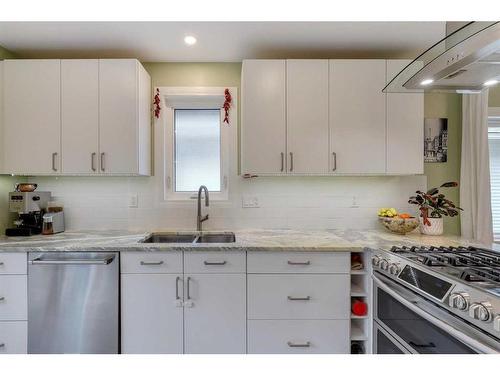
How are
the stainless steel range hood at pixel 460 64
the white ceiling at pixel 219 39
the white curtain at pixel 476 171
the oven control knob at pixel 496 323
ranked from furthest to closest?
the white curtain at pixel 476 171, the white ceiling at pixel 219 39, the stainless steel range hood at pixel 460 64, the oven control knob at pixel 496 323

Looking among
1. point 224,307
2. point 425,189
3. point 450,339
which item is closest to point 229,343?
point 224,307

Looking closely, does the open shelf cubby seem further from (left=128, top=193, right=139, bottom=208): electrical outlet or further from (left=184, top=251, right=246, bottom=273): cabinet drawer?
(left=128, top=193, right=139, bottom=208): electrical outlet

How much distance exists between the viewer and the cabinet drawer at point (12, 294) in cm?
177

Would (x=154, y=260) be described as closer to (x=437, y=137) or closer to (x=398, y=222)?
(x=398, y=222)

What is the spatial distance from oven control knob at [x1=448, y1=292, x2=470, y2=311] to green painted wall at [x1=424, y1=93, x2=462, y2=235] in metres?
1.64

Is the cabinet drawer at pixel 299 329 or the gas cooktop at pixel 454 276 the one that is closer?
the gas cooktop at pixel 454 276

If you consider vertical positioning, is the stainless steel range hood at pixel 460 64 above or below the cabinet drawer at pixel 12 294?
above

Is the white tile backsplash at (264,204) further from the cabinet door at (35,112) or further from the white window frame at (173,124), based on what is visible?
the cabinet door at (35,112)

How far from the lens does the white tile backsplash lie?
247 centimetres

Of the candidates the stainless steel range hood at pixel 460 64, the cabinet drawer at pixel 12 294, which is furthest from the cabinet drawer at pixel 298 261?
the cabinet drawer at pixel 12 294

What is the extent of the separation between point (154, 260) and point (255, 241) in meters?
0.66

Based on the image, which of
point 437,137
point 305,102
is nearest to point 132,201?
point 305,102

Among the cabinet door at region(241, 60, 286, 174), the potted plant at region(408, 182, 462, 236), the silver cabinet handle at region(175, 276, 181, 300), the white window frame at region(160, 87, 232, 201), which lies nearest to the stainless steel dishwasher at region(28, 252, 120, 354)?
the silver cabinet handle at region(175, 276, 181, 300)

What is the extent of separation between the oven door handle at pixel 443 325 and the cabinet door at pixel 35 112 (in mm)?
2392
